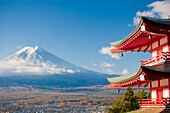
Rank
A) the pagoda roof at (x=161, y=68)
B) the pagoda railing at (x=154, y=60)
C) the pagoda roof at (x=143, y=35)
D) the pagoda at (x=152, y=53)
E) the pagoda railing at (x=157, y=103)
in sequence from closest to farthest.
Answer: the pagoda roof at (x=161, y=68)
the pagoda at (x=152, y=53)
the pagoda roof at (x=143, y=35)
the pagoda railing at (x=157, y=103)
the pagoda railing at (x=154, y=60)

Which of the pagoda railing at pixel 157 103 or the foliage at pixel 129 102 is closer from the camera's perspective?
the pagoda railing at pixel 157 103

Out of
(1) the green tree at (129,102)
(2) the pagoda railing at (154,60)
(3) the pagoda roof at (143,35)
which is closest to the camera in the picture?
(3) the pagoda roof at (143,35)

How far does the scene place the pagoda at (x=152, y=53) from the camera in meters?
15.2

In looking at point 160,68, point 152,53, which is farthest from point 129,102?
point 160,68

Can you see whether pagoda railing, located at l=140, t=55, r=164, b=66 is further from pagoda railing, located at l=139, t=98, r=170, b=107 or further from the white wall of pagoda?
pagoda railing, located at l=139, t=98, r=170, b=107

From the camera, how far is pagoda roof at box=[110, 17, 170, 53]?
15359 mm

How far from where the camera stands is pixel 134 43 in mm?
20141

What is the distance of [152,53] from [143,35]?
276 cm

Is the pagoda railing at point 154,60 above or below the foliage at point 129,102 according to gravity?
above

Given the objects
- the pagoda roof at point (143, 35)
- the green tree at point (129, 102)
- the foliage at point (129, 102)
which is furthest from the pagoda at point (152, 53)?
the green tree at point (129, 102)

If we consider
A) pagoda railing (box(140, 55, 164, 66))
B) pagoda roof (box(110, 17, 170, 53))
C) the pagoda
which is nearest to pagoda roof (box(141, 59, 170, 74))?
the pagoda

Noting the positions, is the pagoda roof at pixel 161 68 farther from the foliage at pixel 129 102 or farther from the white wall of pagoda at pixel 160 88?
the foliage at pixel 129 102

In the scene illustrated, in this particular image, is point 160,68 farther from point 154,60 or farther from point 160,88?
point 160,88

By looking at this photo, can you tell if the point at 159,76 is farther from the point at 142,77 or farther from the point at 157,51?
the point at 157,51
